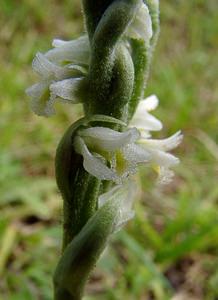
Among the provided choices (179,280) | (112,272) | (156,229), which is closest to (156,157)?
(112,272)

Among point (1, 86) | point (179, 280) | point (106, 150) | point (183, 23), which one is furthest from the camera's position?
point (183, 23)

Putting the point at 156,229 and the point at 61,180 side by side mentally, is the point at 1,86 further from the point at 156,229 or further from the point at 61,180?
the point at 61,180

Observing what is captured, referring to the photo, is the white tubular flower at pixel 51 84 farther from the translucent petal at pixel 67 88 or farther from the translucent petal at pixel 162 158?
the translucent petal at pixel 162 158

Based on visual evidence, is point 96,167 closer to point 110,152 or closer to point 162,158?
point 110,152

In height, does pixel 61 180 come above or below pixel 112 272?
above

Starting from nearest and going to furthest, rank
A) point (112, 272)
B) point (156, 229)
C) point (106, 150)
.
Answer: point (106, 150) → point (112, 272) → point (156, 229)

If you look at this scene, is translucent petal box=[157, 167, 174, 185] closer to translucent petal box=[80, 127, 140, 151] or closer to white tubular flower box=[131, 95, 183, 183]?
white tubular flower box=[131, 95, 183, 183]

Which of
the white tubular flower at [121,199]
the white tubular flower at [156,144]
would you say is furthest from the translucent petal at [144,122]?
the white tubular flower at [121,199]
